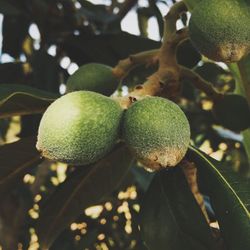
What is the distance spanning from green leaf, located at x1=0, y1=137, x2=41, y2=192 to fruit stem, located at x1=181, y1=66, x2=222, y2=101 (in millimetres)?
452

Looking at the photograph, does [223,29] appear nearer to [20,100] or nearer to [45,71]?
[20,100]

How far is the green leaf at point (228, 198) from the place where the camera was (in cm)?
110

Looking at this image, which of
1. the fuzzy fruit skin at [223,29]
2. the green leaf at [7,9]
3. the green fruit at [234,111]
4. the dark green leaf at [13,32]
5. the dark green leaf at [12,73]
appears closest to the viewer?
the fuzzy fruit skin at [223,29]

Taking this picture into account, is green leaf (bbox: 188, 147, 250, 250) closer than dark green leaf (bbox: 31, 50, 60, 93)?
Yes

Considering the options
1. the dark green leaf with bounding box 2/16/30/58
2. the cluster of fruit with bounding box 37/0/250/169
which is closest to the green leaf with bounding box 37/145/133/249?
the cluster of fruit with bounding box 37/0/250/169

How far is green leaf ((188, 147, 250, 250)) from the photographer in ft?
3.60

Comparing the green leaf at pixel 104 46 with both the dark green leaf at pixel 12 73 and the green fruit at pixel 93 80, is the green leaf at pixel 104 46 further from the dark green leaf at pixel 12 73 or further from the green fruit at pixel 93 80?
the green fruit at pixel 93 80

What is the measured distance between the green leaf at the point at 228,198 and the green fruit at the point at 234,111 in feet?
1.09

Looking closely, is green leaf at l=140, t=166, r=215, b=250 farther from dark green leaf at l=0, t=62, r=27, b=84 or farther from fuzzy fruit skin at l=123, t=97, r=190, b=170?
dark green leaf at l=0, t=62, r=27, b=84

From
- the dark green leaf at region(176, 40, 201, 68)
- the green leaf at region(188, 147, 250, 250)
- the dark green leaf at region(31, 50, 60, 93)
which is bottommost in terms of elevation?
the dark green leaf at region(31, 50, 60, 93)

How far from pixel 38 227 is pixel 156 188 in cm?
44

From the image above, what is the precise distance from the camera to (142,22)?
2.44m

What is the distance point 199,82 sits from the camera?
4.87 feet

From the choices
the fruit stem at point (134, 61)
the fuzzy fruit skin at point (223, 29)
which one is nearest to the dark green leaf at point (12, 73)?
the fruit stem at point (134, 61)
